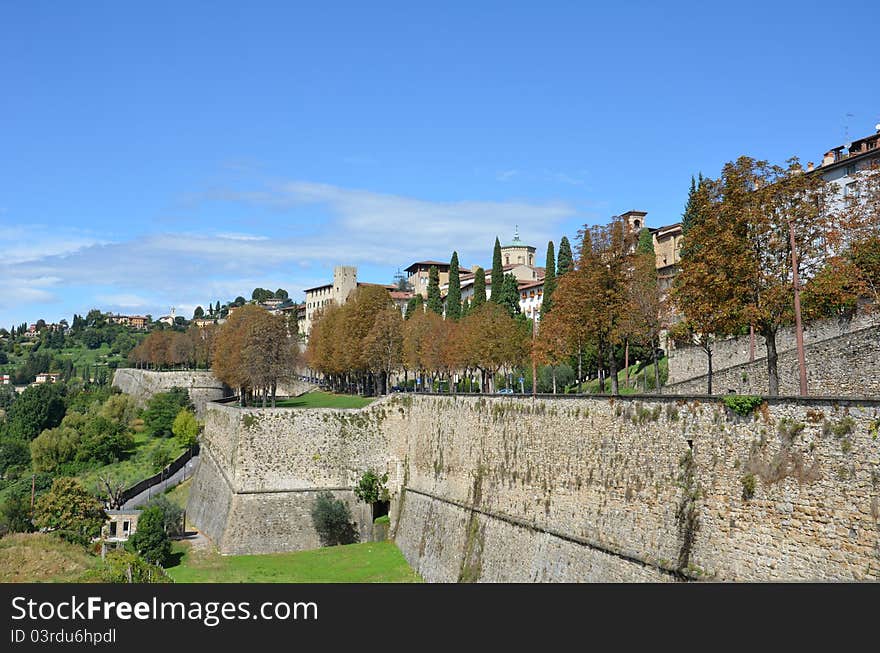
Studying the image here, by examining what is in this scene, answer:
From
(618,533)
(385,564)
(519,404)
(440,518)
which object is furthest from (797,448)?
(385,564)

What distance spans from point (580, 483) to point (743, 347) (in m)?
19.3

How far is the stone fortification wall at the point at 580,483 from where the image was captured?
19.5 m

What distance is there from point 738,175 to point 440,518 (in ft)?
72.9

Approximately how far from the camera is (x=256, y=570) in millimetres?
Result: 43125

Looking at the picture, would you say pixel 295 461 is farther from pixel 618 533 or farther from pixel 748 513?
pixel 748 513

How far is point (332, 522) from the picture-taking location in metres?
48.2

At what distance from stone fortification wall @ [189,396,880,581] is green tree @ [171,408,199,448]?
95.3 feet

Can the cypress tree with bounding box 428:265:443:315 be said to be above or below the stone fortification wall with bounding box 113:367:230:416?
above

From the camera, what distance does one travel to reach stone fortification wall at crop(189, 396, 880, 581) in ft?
63.8

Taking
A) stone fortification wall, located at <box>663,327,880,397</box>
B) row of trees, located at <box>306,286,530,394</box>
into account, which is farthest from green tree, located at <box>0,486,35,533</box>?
stone fortification wall, located at <box>663,327,880,397</box>

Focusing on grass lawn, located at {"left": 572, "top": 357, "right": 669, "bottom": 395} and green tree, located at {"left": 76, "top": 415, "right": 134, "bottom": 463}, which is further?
green tree, located at {"left": 76, "top": 415, "right": 134, "bottom": 463}

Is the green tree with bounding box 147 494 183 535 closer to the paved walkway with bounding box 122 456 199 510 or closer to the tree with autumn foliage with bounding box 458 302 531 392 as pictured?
the paved walkway with bounding box 122 456 199 510

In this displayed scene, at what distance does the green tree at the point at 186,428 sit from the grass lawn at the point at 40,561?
44.8 meters
